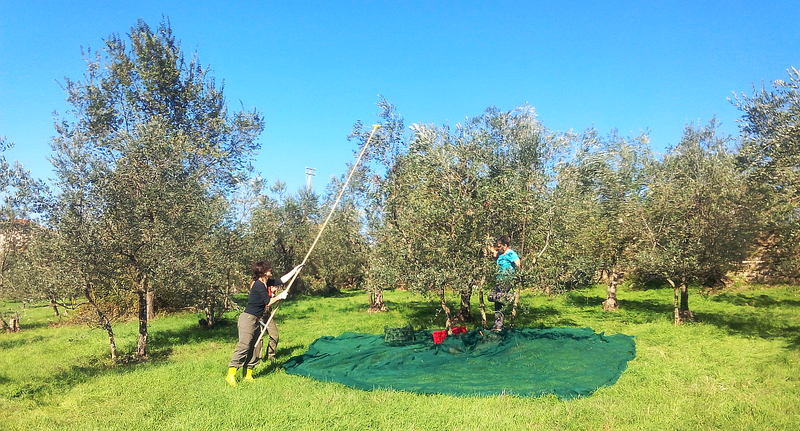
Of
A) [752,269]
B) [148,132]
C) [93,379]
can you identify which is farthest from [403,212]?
[752,269]

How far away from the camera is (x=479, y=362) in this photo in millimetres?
9094

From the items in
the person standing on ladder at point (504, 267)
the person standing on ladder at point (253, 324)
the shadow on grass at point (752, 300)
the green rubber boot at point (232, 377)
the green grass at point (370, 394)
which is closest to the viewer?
the green grass at point (370, 394)

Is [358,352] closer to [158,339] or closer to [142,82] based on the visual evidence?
[158,339]

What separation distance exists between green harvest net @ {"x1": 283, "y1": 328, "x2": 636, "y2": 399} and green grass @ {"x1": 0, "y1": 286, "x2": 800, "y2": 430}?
0.32 metres

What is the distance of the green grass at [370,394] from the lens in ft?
20.5

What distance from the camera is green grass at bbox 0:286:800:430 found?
20.5ft

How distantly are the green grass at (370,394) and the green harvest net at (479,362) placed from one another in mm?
322

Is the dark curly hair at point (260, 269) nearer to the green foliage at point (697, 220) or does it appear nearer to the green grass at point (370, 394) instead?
the green grass at point (370, 394)

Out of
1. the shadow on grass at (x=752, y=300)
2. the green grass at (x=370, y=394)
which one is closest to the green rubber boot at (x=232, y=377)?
the green grass at (x=370, y=394)

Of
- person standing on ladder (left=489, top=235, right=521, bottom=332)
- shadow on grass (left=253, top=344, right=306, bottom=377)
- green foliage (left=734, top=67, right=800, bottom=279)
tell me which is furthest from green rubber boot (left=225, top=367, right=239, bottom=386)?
green foliage (left=734, top=67, right=800, bottom=279)

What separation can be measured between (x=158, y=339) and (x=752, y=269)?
84.7ft

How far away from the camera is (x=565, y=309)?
62.8 feet

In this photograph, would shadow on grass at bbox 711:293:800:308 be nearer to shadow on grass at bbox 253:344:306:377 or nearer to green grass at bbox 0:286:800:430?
green grass at bbox 0:286:800:430

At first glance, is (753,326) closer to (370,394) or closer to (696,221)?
(696,221)
